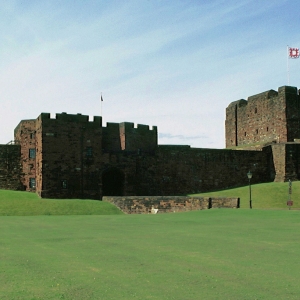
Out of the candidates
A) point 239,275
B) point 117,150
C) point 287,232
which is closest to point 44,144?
point 117,150

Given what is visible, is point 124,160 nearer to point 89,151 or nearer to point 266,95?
point 89,151

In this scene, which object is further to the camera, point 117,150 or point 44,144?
point 117,150

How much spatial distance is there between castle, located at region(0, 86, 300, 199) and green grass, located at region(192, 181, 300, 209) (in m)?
3.35

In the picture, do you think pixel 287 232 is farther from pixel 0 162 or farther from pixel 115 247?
pixel 0 162

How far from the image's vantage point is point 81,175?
41938 millimetres

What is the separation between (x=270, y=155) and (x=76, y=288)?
41.8 m

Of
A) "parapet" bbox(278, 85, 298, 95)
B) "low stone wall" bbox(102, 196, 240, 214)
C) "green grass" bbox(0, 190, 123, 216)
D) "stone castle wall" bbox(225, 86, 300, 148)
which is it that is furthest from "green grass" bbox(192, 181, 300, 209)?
"parapet" bbox(278, 85, 298, 95)

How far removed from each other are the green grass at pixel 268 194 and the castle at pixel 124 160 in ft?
11.0

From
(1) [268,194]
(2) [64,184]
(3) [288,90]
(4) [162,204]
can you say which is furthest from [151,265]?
(3) [288,90]

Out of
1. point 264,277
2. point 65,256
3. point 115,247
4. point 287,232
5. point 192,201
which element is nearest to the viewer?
point 264,277

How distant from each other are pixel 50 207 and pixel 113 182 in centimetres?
1251

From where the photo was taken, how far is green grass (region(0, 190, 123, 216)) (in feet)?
101

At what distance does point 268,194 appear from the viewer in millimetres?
38594

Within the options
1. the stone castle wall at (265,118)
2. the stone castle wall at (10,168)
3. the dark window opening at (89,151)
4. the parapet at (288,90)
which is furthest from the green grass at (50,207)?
the parapet at (288,90)
